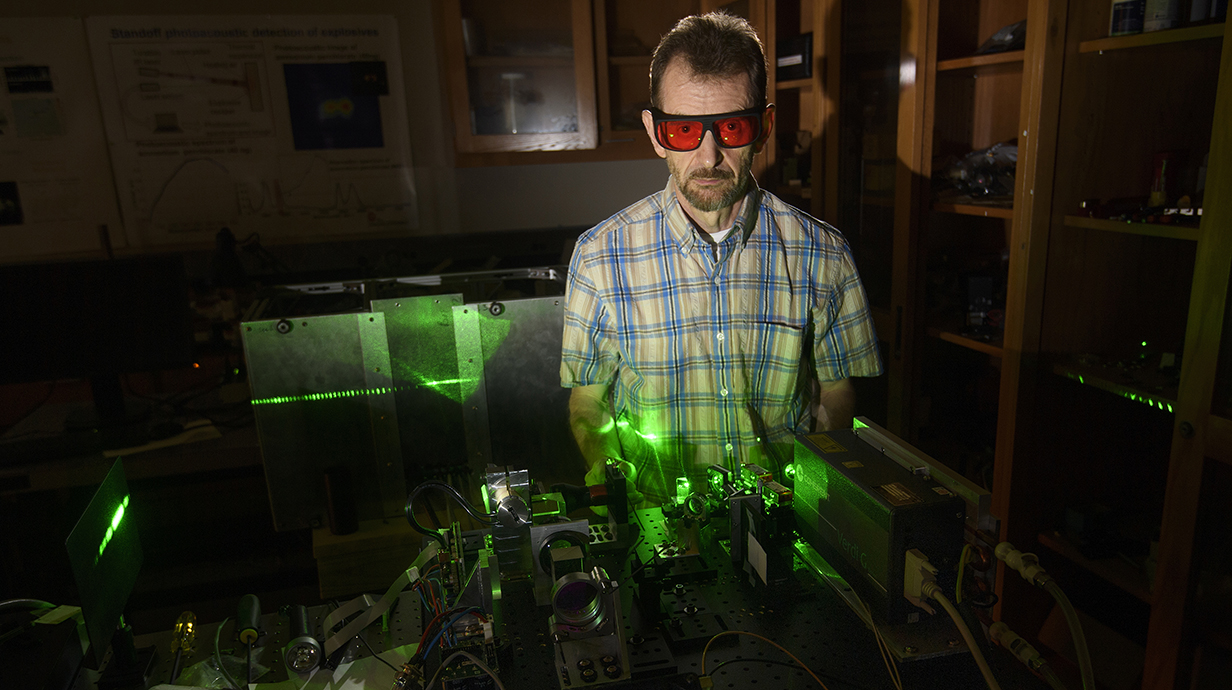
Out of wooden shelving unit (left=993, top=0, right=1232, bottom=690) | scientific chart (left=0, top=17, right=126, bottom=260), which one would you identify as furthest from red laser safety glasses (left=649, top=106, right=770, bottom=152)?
scientific chart (left=0, top=17, right=126, bottom=260)

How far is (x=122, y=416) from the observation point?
2207 mm

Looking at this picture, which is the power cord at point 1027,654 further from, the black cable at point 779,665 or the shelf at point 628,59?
the shelf at point 628,59

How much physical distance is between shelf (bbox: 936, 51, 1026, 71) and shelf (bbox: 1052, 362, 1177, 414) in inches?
28.6

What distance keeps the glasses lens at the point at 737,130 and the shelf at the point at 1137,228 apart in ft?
2.70

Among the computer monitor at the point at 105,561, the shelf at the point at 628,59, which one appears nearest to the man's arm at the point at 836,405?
the computer monitor at the point at 105,561

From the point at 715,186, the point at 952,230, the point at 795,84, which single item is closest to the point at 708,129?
the point at 715,186

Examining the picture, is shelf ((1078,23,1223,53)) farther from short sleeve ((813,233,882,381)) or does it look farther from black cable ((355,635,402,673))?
black cable ((355,635,402,673))

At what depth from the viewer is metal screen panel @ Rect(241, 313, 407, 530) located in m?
1.78

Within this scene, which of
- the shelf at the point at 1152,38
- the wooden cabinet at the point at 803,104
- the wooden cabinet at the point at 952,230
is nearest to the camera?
the shelf at the point at 1152,38

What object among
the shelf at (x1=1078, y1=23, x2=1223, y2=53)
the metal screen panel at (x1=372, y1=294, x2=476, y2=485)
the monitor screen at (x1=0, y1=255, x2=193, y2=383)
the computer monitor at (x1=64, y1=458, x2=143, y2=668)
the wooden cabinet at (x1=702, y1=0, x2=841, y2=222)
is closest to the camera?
the computer monitor at (x1=64, y1=458, x2=143, y2=668)

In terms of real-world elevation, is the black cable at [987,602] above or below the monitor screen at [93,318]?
below

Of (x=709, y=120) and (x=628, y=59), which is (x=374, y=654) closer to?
(x=709, y=120)

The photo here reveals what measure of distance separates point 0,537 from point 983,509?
2.68 metres

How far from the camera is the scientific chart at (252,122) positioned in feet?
8.78
